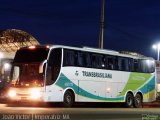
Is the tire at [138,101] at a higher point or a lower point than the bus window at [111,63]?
lower

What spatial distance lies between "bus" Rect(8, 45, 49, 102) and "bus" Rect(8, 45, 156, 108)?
0.77ft

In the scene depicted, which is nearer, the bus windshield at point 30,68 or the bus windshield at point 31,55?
the bus windshield at point 30,68

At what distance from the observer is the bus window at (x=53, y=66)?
29922 mm

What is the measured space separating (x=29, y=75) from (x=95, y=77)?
551 cm

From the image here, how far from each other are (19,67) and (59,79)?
2419 millimetres

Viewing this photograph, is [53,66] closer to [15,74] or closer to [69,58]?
[69,58]

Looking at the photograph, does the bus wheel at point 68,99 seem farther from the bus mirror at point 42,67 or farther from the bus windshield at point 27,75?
the bus mirror at point 42,67

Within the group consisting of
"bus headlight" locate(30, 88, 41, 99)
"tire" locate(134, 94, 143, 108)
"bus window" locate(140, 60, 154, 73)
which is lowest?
"tire" locate(134, 94, 143, 108)

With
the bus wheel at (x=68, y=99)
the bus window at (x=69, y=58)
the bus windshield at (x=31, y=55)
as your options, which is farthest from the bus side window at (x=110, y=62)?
the bus windshield at (x=31, y=55)

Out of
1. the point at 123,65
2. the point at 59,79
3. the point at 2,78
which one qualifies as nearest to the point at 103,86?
the point at 123,65

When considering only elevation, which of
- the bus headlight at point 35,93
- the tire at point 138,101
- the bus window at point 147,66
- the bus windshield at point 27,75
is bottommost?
the tire at point 138,101

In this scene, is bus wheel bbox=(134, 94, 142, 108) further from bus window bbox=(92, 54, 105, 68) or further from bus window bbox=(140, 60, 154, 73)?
bus window bbox=(92, 54, 105, 68)

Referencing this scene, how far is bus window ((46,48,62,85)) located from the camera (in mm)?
29922

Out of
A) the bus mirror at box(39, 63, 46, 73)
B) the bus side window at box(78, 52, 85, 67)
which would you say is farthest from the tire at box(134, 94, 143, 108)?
the bus mirror at box(39, 63, 46, 73)
